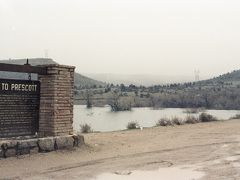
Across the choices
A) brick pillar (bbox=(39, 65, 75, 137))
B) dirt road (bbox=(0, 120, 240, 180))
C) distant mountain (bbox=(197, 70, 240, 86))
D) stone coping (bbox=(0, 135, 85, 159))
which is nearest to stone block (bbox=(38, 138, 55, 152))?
stone coping (bbox=(0, 135, 85, 159))

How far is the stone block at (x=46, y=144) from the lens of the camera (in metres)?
14.7

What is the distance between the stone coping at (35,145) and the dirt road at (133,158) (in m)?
0.22

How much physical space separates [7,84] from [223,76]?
8766 centimetres

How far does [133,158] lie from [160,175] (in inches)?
101

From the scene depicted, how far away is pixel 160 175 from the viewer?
1203 centimetres

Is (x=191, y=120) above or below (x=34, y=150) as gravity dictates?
above

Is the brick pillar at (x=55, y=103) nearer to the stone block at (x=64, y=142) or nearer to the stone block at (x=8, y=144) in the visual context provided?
the stone block at (x=64, y=142)

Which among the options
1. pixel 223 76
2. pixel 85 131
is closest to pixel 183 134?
pixel 85 131

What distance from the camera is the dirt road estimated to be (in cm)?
1231

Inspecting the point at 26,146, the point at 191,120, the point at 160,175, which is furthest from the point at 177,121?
the point at 160,175

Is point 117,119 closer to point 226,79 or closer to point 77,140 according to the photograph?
point 77,140

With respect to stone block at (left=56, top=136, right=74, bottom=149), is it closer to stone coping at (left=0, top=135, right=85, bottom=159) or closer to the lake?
stone coping at (left=0, top=135, right=85, bottom=159)

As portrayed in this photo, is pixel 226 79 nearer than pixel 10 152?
No

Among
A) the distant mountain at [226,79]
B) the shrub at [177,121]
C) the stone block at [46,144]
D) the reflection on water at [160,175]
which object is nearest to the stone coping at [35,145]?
the stone block at [46,144]
